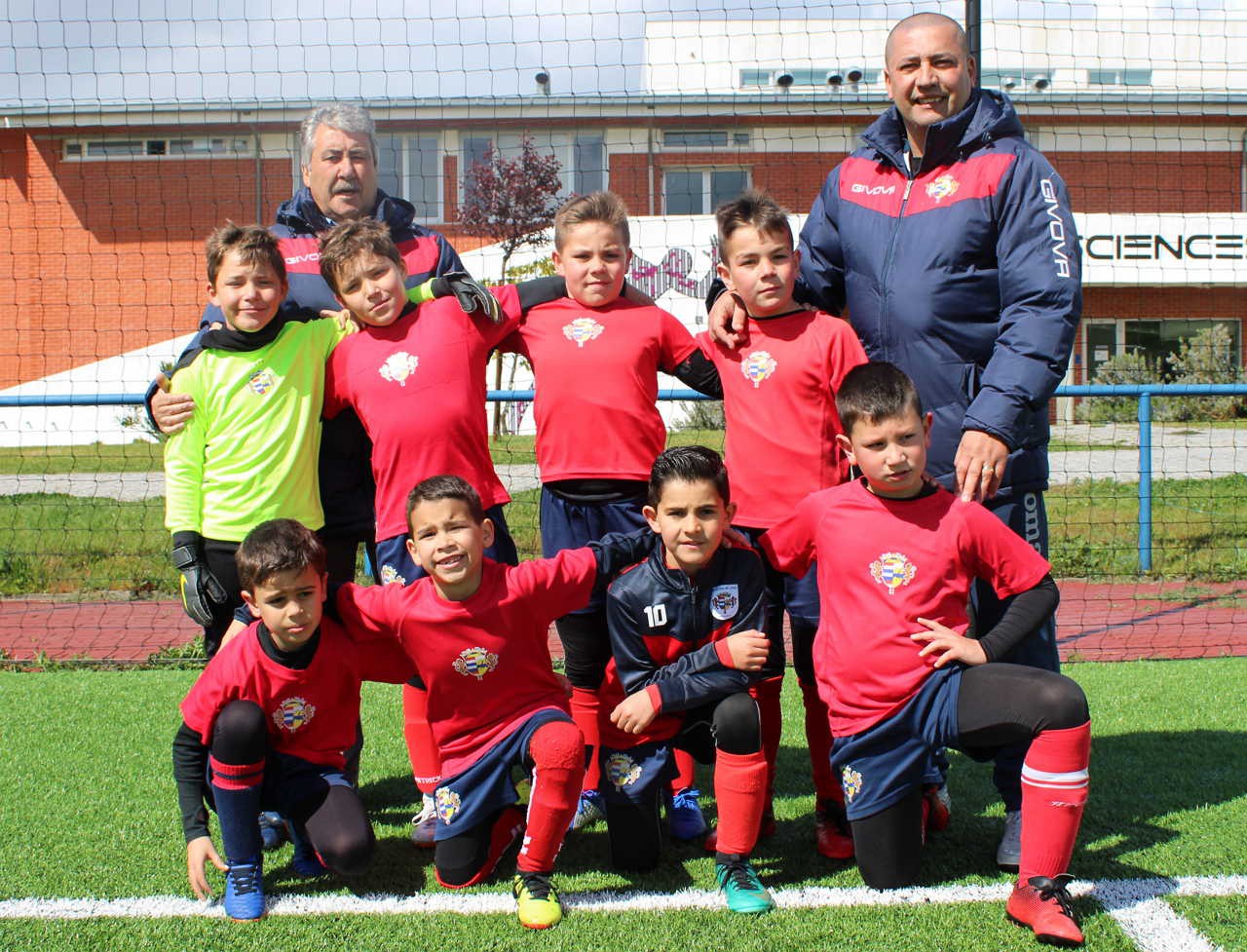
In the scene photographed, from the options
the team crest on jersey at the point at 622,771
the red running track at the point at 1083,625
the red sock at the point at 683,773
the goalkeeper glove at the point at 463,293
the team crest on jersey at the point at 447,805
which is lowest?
the red running track at the point at 1083,625

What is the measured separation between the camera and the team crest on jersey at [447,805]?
2.88 meters

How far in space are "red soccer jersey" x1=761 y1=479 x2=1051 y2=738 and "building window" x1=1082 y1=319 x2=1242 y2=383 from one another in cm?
1985

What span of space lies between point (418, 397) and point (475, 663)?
2.53ft

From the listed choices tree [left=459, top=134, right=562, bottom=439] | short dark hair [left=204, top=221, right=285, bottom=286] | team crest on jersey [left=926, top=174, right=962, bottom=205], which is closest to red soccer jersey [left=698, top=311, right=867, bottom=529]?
team crest on jersey [left=926, top=174, right=962, bottom=205]

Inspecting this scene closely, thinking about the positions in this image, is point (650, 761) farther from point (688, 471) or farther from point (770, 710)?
point (688, 471)

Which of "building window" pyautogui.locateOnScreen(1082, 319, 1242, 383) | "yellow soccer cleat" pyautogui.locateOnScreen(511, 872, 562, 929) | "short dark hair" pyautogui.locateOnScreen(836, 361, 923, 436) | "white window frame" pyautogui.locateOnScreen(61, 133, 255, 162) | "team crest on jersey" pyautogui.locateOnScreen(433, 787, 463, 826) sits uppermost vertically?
"white window frame" pyautogui.locateOnScreen(61, 133, 255, 162)

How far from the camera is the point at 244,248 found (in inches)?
127

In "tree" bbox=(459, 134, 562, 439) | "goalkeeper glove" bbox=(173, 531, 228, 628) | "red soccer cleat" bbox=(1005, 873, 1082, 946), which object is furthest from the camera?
"tree" bbox=(459, 134, 562, 439)

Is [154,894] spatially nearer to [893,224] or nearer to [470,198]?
[893,224]

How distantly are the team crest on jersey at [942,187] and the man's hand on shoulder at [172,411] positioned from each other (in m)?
2.12

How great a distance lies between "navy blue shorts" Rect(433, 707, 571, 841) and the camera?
2.88 metres

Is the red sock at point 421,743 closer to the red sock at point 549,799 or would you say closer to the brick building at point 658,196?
the red sock at point 549,799

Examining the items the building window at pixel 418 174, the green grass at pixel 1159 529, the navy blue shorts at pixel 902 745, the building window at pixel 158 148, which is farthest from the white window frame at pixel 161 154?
the navy blue shorts at pixel 902 745

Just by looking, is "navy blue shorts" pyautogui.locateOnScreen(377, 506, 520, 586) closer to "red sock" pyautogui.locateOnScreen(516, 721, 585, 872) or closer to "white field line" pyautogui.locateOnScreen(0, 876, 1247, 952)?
"red sock" pyautogui.locateOnScreen(516, 721, 585, 872)
